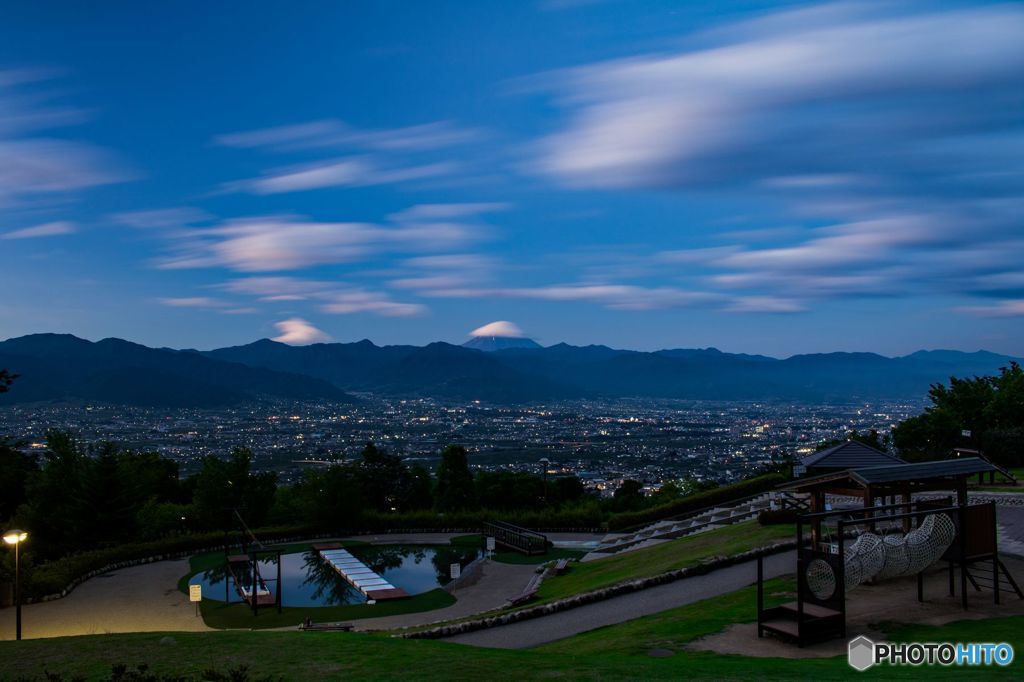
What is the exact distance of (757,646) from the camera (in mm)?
10969

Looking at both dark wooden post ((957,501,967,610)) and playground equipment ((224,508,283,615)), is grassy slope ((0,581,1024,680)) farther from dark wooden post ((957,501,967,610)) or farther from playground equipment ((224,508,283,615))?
playground equipment ((224,508,283,615))

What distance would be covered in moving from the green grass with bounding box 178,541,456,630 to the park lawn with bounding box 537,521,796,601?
364 centimetres

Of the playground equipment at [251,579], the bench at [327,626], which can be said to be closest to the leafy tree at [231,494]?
the playground equipment at [251,579]

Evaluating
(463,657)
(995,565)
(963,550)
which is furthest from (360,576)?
(995,565)

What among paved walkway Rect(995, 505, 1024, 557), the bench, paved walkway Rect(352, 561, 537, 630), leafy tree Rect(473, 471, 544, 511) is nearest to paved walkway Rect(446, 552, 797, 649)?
the bench

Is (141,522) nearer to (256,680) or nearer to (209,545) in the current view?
(209,545)

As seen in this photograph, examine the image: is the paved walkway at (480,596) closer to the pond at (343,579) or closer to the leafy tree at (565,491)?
the pond at (343,579)

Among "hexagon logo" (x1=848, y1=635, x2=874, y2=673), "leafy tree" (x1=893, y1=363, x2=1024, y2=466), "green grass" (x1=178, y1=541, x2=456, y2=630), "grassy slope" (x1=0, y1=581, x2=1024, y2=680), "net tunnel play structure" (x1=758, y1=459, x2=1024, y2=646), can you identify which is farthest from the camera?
"leafy tree" (x1=893, y1=363, x2=1024, y2=466)

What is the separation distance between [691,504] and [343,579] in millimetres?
15158

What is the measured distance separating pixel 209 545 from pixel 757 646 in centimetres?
2748

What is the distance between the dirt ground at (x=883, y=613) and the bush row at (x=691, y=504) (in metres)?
17.5

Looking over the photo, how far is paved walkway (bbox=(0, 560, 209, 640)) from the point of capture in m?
19.4

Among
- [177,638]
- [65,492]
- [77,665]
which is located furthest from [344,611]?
[65,492]

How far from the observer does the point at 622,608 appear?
614 inches
